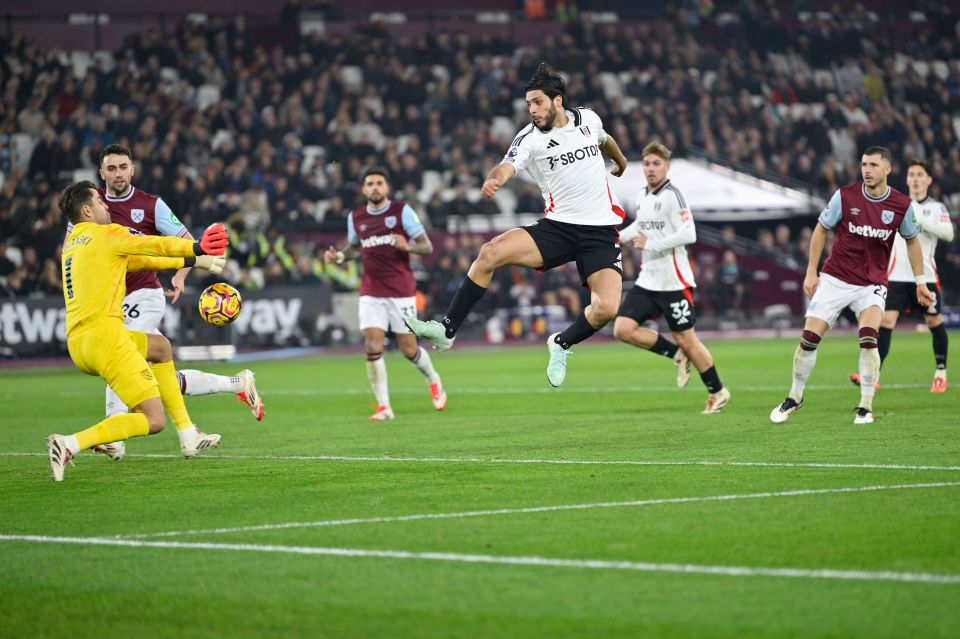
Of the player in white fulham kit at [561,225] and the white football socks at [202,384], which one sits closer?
the player in white fulham kit at [561,225]

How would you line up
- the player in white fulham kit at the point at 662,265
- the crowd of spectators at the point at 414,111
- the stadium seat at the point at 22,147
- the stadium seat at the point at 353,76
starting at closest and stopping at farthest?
the player in white fulham kit at the point at 662,265, the crowd of spectators at the point at 414,111, the stadium seat at the point at 22,147, the stadium seat at the point at 353,76

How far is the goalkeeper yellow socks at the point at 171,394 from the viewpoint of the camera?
408 inches

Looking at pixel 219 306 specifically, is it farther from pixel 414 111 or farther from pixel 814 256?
pixel 414 111

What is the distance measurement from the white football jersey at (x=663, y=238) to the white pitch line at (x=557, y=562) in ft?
26.5

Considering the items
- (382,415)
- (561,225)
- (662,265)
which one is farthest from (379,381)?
(561,225)

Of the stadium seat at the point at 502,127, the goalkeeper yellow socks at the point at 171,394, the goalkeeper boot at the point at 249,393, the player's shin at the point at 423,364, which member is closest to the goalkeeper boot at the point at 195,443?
the goalkeeper yellow socks at the point at 171,394

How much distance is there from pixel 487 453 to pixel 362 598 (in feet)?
16.5

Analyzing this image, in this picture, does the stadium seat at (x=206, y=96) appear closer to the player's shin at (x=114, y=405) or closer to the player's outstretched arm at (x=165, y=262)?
the player's shin at (x=114, y=405)

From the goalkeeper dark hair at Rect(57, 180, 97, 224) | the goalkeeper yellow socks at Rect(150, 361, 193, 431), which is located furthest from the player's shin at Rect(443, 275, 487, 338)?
the goalkeeper dark hair at Rect(57, 180, 97, 224)

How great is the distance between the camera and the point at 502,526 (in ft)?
22.9

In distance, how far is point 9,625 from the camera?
17.5 feet

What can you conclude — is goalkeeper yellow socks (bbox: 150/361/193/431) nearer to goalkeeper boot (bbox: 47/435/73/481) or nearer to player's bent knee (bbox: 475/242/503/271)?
goalkeeper boot (bbox: 47/435/73/481)

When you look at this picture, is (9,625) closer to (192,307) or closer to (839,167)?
(192,307)

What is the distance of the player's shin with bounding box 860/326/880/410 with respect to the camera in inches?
469
